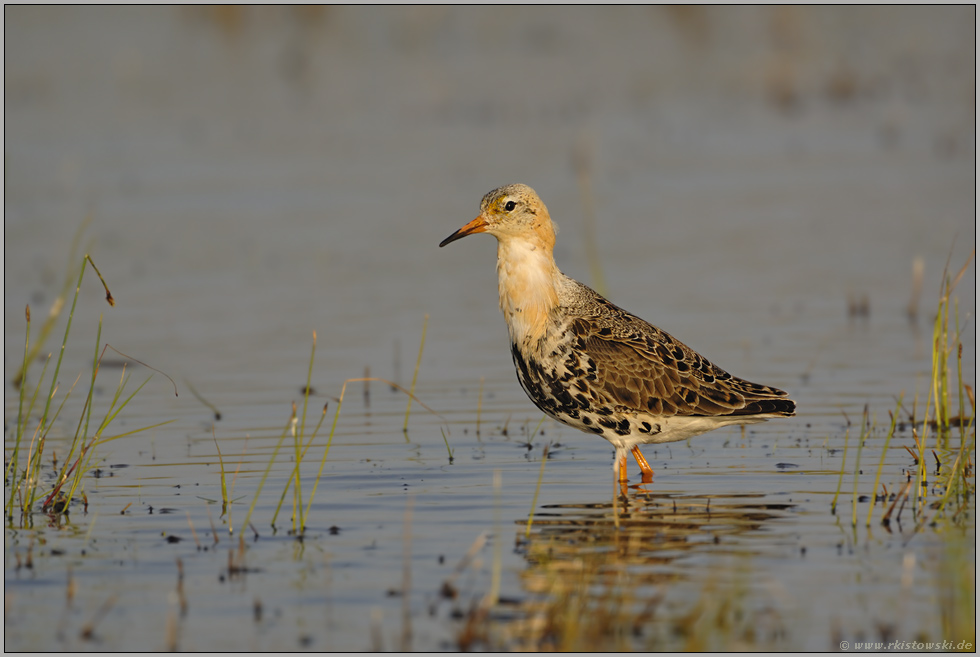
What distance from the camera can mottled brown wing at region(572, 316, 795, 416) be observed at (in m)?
9.91

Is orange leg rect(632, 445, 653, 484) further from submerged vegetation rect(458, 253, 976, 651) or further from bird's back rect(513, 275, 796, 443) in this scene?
submerged vegetation rect(458, 253, 976, 651)

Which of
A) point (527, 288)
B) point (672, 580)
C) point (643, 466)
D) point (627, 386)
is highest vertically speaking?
point (527, 288)

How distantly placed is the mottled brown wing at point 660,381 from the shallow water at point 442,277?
555 millimetres

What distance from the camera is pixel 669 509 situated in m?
9.26

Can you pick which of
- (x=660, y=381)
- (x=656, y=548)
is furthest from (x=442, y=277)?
(x=656, y=548)

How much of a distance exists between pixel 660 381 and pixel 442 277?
7319 millimetres

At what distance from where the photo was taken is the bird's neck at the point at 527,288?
1022 cm

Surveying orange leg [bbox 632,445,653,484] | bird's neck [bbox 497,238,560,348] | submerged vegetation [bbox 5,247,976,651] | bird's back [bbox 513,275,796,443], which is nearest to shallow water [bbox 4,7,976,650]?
submerged vegetation [bbox 5,247,976,651]

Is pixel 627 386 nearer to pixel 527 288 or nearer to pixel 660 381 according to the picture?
pixel 660 381

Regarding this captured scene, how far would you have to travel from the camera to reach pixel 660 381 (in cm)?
1000

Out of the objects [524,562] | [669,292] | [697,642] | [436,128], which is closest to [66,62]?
[436,128]

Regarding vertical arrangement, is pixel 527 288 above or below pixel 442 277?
below

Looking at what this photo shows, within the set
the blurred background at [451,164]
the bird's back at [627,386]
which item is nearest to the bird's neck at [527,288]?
the bird's back at [627,386]

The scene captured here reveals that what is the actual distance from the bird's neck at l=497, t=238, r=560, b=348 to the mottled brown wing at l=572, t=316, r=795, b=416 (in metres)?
0.28
